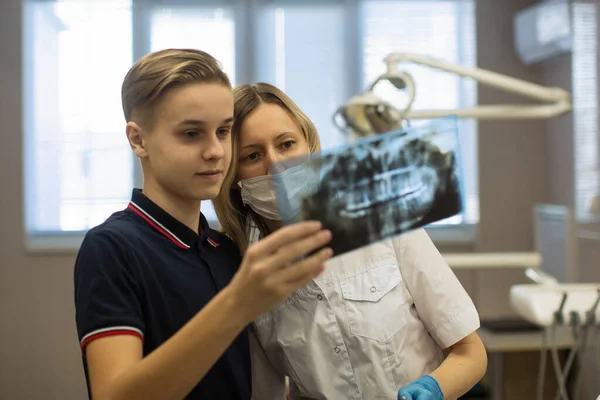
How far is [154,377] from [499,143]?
13.6 ft

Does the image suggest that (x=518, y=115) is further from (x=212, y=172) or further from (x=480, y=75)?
(x=212, y=172)

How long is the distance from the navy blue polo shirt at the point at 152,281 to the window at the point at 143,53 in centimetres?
367

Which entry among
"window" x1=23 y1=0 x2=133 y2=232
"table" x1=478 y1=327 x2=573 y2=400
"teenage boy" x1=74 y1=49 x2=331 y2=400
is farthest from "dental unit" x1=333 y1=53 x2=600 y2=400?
"window" x1=23 y1=0 x2=133 y2=232

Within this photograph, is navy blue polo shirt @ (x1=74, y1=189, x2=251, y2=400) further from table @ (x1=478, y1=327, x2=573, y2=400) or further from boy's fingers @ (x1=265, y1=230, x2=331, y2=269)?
table @ (x1=478, y1=327, x2=573, y2=400)

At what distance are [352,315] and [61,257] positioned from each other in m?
3.85

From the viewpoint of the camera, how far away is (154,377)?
81 centimetres

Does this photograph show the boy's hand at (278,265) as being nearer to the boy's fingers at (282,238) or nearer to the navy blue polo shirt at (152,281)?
the boy's fingers at (282,238)

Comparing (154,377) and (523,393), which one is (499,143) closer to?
(523,393)

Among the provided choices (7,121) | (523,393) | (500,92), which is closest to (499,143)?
(500,92)

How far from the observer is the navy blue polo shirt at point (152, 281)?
0.91 metres

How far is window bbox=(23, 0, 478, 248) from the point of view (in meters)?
4.72

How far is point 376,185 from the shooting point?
0.84 meters

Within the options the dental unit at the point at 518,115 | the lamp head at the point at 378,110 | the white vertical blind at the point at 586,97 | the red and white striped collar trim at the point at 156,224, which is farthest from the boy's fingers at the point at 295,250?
the white vertical blind at the point at 586,97

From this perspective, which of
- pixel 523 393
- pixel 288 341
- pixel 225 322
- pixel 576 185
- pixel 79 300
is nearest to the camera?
pixel 225 322
